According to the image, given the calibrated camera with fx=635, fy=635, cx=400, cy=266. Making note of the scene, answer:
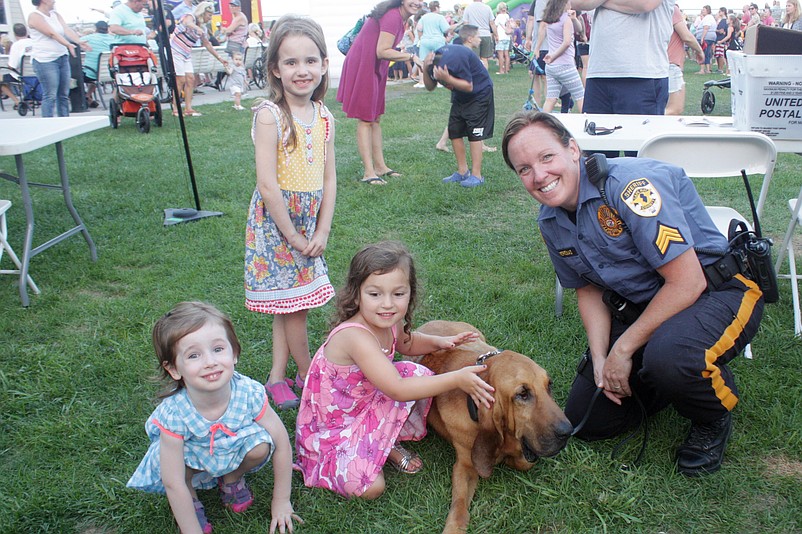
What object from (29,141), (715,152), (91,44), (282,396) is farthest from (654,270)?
(91,44)

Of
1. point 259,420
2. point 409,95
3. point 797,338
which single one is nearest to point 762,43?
point 797,338

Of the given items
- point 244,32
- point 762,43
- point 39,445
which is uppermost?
point 244,32

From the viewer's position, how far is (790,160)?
8.21 metres

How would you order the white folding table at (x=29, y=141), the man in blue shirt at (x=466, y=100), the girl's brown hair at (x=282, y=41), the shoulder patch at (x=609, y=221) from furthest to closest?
the man in blue shirt at (x=466, y=100) → the white folding table at (x=29, y=141) → the girl's brown hair at (x=282, y=41) → the shoulder patch at (x=609, y=221)

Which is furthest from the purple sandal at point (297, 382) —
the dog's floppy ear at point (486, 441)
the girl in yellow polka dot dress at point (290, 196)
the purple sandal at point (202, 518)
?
the dog's floppy ear at point (486, 441)

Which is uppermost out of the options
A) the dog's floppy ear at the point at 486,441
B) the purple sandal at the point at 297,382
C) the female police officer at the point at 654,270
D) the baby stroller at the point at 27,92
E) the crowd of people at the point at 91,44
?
the crowd of people at the point at 91,44

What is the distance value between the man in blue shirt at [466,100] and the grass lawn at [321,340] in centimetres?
35

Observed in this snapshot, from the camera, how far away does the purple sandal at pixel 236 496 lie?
99.0 inches

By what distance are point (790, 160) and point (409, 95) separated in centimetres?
996

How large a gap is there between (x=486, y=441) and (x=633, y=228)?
103 cm

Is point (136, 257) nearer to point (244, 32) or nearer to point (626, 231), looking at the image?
point (626, 231)

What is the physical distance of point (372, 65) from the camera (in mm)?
7277

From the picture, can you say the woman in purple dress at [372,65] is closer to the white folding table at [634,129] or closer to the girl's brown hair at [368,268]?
the white folding table at [634,129]

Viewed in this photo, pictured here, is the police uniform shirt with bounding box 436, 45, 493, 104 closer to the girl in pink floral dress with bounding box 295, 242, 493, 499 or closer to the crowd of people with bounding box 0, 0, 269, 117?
the crowd of people with bounding box 0, 0, 269, 117
